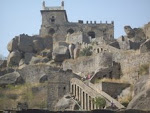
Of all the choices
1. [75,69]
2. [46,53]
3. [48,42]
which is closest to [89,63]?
[75,69]

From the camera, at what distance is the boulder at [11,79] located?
5103 centimetres

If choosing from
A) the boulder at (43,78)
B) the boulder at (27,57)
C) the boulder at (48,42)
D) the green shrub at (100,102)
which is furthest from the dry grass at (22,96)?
the boulder at (48,42)

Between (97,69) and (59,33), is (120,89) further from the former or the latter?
(59,33)

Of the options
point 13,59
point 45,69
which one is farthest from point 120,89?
point 13,59

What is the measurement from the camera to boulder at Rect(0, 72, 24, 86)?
5103cm

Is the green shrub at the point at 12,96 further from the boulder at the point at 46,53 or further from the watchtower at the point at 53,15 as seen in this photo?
the watchtower at the point at 53,15

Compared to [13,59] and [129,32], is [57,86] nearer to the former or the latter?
[13,59]

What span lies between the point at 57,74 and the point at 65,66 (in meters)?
11.3

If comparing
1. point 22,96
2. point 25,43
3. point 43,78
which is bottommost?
point 22,96

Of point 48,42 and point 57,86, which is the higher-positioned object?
point 48,42

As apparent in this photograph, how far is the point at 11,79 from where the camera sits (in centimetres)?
5147

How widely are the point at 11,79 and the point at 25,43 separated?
1294cm

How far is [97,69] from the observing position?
47.4m

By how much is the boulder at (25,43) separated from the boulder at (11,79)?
10.6 m
